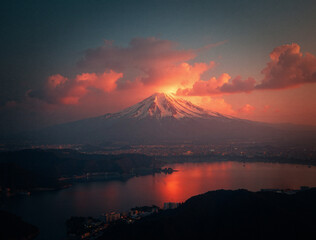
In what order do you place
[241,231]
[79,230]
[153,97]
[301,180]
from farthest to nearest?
[153,97] < [301,180] < [79,230] < [241,231]

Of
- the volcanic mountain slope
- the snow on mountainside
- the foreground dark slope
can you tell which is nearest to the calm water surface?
the foreground dark slope

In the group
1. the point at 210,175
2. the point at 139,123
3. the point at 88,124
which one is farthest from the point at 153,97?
the point at 210,175

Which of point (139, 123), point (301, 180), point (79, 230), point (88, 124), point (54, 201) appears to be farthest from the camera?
point (88, 124)

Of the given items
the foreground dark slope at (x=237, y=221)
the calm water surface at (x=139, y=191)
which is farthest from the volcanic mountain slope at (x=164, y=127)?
the foreground dark slope at (x=237, y=221)

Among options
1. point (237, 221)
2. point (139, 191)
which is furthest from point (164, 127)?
point (237, 221)

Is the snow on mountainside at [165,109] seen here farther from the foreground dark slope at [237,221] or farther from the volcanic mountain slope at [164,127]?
the foreground dark slope at [237,221]

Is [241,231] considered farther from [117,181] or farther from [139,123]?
[139,123]

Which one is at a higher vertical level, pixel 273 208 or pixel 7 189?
pixel 273 208
